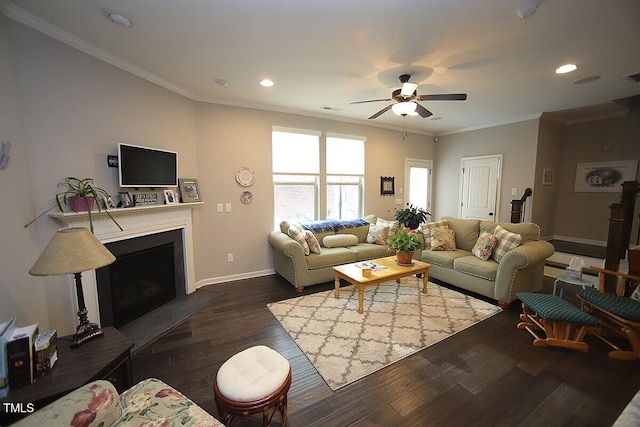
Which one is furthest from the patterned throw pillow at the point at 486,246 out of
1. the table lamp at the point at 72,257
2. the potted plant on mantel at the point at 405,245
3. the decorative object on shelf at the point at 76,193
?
the decorative object on shelf at the point at 76,193

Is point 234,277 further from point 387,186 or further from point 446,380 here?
point 387,186

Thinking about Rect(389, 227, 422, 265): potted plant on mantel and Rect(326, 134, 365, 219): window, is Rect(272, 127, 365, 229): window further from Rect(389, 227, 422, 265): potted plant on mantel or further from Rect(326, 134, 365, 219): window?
Rect(389, 227, 422, 265): potted plant on mantel

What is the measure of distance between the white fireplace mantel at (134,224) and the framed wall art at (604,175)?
7.49 m

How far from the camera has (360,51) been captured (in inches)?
95.7

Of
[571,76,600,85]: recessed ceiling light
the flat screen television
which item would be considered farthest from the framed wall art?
the flat screen television

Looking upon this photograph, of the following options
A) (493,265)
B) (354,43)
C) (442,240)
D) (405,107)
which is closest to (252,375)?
(354,43)

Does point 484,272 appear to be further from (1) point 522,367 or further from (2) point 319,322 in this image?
(2) point 319,322

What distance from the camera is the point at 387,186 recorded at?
554cm

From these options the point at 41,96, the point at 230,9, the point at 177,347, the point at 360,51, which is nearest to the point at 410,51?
the point at 360,51

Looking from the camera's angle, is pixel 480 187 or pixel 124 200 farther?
pixel 480 187

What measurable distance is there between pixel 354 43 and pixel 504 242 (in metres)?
3.07

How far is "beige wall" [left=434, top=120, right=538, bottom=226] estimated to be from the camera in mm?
4809

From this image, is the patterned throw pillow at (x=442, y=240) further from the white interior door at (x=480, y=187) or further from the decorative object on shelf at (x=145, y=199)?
the decorative object on shelf at (x=145, y=199)

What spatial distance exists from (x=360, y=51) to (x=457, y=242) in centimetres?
329
